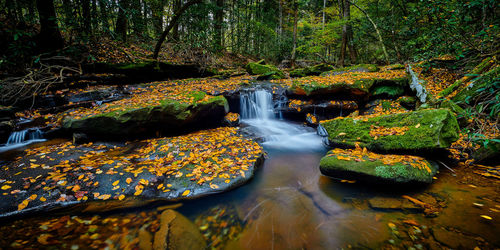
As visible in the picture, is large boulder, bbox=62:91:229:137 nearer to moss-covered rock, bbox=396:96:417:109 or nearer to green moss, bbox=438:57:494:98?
green moss, bbox=438:57:494:98

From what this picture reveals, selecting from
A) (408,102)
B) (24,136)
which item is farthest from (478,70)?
(24,136)

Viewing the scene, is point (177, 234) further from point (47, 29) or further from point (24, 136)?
point (47, 29)

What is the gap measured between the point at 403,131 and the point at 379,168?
5.27 ft

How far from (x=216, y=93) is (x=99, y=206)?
6136mm

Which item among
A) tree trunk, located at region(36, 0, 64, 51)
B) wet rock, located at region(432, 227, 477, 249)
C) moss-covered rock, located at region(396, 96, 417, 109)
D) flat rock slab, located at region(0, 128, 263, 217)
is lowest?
wet rock, located at region(432, 227, 477, 249)

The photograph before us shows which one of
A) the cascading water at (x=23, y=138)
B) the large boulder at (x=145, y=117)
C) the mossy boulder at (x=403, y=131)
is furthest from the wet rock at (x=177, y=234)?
the cascading water at (x=23, y=138)

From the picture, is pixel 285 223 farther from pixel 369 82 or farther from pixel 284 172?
pixel 369 82

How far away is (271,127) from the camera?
8.32 m

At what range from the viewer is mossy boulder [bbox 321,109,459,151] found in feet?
13.4

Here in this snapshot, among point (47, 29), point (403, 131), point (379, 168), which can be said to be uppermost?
point (47, 29)

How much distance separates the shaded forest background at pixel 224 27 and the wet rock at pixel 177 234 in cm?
632

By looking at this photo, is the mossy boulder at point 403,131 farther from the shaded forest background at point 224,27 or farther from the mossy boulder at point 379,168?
the shaded forest background at point 224,27

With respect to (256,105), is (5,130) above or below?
below

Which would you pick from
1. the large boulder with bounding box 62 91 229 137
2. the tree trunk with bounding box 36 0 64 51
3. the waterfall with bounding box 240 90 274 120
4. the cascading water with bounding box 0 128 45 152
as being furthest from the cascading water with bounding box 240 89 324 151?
the tree trunk with bounding box 36 0 64 51
